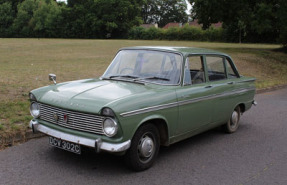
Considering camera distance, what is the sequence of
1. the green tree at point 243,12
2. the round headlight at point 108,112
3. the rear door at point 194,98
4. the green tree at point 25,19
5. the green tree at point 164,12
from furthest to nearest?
the green tree at point 164,12 → the green tree at point 25,19 → the green tree at point 243,12 → the rear door at point 194,98 → the round headlight at point 108,112

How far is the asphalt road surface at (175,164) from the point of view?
12.9ft

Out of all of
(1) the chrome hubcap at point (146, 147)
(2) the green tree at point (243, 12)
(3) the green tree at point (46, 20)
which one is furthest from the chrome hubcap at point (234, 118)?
(3) the green tree at point (46, 20)

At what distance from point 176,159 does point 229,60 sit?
2578 millimetres

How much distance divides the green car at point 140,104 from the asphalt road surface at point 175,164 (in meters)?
0.32

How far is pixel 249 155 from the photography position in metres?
4.95

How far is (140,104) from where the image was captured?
3963mm

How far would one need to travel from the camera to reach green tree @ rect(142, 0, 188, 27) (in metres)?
96.6

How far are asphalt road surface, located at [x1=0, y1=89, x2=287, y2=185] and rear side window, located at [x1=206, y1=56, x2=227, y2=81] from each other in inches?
46.7

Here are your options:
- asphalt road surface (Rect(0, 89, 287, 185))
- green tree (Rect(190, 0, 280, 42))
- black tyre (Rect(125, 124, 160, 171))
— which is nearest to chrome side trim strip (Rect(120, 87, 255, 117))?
black tyre (Rect(125, 124, 160, 171))

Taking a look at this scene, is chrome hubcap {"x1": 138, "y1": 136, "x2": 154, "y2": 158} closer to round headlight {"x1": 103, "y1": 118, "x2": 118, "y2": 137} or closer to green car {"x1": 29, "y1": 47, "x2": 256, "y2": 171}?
green car {"x1": 29, "y1": 47, "x2": 256, "y2": 171}

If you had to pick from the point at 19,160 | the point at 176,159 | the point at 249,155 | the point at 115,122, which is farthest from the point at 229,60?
the point at 19,160

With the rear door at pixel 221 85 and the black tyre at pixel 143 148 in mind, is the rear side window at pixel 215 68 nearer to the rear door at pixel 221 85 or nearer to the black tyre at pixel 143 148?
the rear door at pixel 221 85

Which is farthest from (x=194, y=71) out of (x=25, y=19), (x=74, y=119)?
(x=25, y=19)

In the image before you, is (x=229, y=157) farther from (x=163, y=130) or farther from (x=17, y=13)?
(x=17, y=13)
